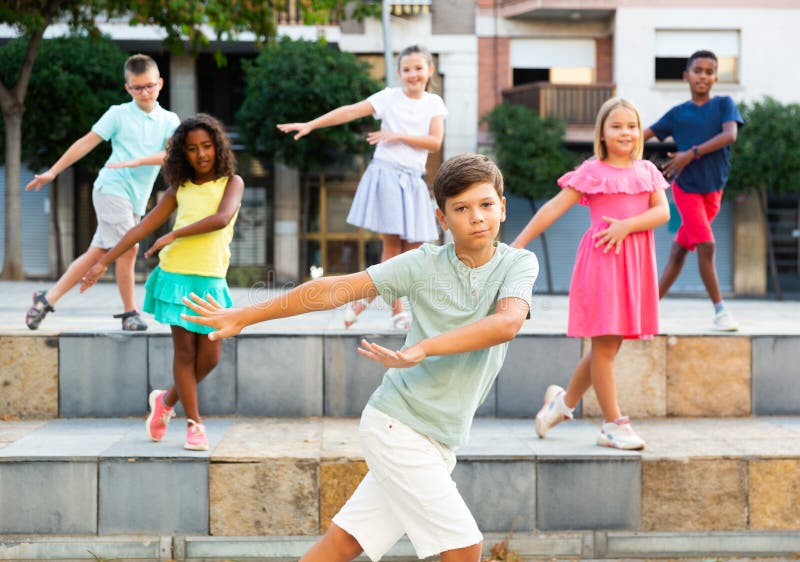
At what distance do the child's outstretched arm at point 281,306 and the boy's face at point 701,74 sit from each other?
3.99m

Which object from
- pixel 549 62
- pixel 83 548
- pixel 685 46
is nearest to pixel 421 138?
pixel 83 548

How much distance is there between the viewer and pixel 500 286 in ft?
9.39

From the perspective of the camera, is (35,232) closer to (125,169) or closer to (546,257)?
(546,257)

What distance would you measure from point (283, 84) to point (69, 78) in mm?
4172

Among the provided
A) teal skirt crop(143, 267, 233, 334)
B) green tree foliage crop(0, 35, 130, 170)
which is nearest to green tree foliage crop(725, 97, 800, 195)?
green tree foliage crop(0, 35, 130, 170)

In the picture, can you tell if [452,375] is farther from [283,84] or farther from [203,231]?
[283,84]

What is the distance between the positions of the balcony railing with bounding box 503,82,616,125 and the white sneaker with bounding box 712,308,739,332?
15.6 m

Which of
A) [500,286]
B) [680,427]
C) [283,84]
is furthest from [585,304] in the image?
[283,84]

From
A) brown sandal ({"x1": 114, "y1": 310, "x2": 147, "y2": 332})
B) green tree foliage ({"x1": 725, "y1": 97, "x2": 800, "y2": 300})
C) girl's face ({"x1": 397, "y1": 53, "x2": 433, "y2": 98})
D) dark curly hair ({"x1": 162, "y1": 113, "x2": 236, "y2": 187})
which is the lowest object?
brown sandal ({"x1": 114, "y1": 310, "x2": 147, "y2": 332})

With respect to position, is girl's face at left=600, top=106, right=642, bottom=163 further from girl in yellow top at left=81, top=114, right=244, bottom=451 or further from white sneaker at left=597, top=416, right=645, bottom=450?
girl in yellow top at left=81, top=114, right=244, bottom=451

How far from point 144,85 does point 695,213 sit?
365cm

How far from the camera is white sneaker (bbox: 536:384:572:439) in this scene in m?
4.80

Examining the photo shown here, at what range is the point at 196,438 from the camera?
447 centimetres

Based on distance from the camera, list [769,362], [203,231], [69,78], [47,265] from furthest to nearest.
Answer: [47,265], [69,78], [769,362], [203,231]
